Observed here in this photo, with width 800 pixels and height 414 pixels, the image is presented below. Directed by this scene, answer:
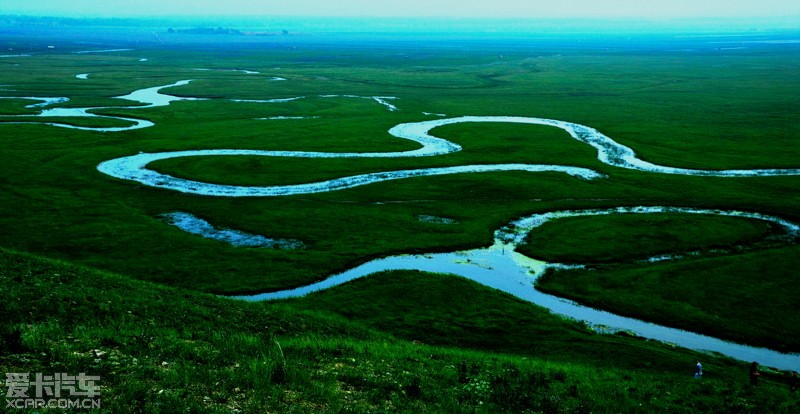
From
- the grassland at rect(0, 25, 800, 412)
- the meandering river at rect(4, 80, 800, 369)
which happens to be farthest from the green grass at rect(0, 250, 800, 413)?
the meandering river at rect(4, 80, 800, 369)

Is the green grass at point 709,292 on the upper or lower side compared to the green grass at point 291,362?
lower

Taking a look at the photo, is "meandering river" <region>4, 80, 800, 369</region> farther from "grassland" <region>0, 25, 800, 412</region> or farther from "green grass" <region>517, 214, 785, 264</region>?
"green grass" <region>517, 214, 785, 264</region>

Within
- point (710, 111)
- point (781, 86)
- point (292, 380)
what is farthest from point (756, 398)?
point (781, 86)

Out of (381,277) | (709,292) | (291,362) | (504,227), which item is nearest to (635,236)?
(504,227)

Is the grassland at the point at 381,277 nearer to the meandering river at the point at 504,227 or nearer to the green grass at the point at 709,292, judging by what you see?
the green grass at the point at 709,292

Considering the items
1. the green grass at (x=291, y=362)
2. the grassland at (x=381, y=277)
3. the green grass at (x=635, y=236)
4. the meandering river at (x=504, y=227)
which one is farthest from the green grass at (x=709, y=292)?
the green grass at (x=291, y=362)

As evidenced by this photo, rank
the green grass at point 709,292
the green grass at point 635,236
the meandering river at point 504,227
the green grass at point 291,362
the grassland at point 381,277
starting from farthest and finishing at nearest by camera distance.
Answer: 1. the green grass at point 635,236
2. the meandering river at point 504,227
3. the green grass at point 709,292
4. the grassland at point 381,277
5. the green grass at point 291,362

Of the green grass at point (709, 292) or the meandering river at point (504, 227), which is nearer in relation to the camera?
the green grass at point (709, 292)
